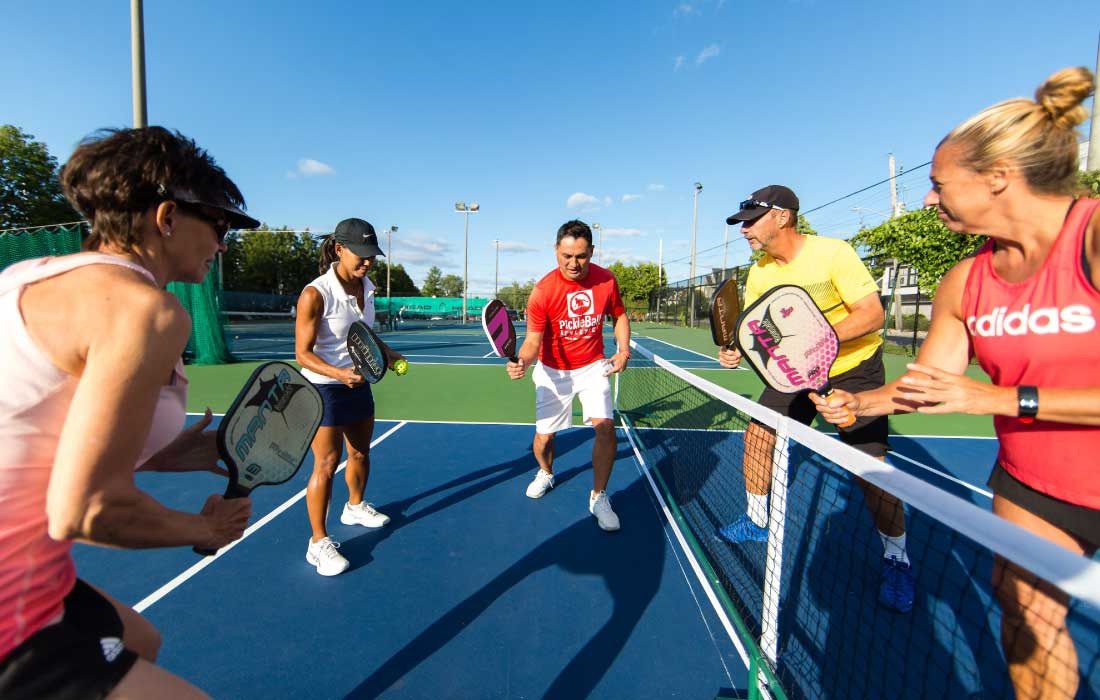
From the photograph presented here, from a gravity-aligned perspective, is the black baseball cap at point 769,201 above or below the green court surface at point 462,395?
above

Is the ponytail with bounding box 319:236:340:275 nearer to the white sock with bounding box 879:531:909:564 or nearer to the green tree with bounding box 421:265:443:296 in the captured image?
the white sock with bounding box 879:531:909:564

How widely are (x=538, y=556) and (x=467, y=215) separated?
35.5m

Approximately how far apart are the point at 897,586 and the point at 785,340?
5.30 ft

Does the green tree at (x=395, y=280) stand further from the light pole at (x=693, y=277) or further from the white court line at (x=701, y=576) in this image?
the white court line at (x=701, y=576)

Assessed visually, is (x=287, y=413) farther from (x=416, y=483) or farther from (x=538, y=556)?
(x=416, y=483)

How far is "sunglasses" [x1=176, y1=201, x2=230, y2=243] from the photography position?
1262 millimetres

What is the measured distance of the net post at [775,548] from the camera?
223 cm

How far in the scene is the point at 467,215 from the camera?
36.6 metres

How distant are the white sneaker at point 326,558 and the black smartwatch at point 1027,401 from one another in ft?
10.9

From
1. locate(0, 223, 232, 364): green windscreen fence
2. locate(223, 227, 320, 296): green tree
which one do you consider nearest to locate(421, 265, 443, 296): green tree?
locate(223, 227, 320, 296): green tree

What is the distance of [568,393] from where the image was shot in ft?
14.1

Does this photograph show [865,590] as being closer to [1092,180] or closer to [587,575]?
[587,575]

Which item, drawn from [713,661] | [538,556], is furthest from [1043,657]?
[538,556]

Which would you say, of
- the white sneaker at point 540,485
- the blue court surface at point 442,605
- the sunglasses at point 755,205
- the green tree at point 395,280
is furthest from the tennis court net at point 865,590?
the green tree at point 395,280
